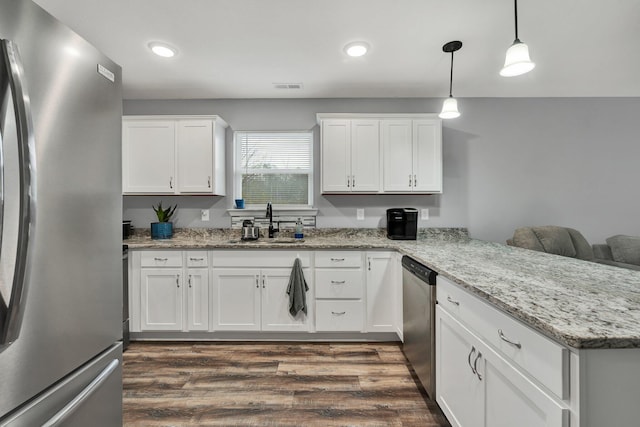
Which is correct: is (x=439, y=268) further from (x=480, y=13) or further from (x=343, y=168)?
A: (x=480, y=13)

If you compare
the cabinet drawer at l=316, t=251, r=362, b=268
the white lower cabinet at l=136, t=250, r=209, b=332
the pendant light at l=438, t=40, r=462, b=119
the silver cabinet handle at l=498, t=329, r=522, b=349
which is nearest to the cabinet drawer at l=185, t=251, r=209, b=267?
the white lower cabinet at l=136, t=250, r=209, b=332

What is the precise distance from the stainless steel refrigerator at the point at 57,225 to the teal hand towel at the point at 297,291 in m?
1.55

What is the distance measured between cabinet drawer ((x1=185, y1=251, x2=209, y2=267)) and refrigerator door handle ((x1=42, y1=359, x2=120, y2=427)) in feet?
5.09

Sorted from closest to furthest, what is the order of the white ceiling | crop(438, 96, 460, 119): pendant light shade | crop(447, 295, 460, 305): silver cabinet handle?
crop(447, 295, 460, 305): silver cabinet handle
the white ceiling
crop(438, 96, 460, 119): pendant light shade

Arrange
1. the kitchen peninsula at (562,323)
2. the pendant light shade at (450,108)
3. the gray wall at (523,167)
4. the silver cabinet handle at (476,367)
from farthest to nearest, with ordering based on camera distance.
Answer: the gray wall at (523,167) → the pendant light shade at (450,108) → the silver cabinet handle at (476,367) → the kitchen peninsula at (562,323)

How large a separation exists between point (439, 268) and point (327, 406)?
1157mm

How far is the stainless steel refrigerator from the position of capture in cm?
66

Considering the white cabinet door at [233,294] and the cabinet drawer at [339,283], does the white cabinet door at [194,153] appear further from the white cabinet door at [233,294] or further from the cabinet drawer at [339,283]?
the cabinet drawer at [339,283]

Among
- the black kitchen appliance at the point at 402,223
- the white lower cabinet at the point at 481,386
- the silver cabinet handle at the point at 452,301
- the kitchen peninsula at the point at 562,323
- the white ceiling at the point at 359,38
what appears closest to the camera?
the kitchen peninsula at the point at 562,323

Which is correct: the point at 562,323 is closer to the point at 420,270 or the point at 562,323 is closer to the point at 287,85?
the point at 420,270

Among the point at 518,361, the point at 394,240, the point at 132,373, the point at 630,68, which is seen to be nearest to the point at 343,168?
the point at 394,240

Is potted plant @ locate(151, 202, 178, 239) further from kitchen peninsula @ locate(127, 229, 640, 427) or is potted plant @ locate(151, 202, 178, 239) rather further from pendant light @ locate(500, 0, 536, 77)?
pendant light @ locate(500, 0, 536, 77)

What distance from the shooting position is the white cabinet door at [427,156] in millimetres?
2953

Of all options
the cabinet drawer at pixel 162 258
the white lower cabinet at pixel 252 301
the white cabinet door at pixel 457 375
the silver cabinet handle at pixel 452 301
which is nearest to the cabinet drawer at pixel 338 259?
the white lower cabinet at pixel 252 301
